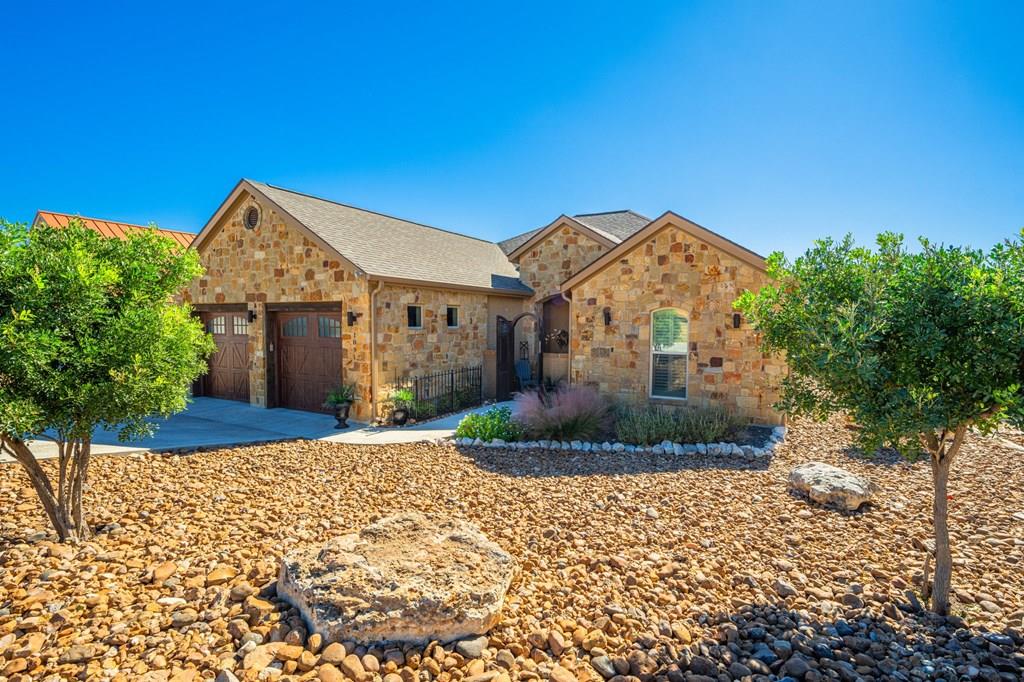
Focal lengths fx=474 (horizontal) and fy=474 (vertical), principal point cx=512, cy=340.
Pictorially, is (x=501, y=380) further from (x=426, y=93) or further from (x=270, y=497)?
(x=270, y=497)

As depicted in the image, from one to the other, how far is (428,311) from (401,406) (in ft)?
8.68

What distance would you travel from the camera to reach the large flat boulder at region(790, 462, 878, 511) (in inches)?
206

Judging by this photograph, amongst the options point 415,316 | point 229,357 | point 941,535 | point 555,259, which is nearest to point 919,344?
point 941,535

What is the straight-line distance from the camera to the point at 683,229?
9.59m

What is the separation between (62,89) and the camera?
34.3 ft

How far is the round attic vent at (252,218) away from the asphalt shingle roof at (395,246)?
0.63m

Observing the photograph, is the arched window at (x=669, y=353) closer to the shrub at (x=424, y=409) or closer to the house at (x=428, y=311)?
the house at (x=428, y=311)

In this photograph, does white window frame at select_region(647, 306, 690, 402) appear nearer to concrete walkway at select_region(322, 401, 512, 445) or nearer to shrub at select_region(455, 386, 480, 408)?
concrete walkway at select_region(322, 401, 512, 445)

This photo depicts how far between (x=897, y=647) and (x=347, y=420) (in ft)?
31.7

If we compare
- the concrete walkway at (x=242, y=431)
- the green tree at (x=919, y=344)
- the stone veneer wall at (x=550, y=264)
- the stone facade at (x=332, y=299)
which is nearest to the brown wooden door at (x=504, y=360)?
the stone veneer wall at (x=550, y=264)

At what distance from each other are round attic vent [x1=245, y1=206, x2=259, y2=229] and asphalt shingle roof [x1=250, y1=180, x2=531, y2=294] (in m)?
0.63

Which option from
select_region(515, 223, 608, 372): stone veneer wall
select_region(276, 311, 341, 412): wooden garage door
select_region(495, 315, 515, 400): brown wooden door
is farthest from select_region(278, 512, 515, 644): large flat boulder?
select_region(515, 223, 608, 372): stone veneer wall

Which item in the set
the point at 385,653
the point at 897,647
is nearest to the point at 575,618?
the point at 385,653

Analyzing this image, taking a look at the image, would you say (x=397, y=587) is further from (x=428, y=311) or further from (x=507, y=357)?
(x=507, y=357)
